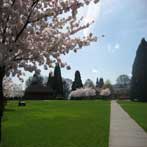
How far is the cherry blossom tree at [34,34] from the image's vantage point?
10102 mm

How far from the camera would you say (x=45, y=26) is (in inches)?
440

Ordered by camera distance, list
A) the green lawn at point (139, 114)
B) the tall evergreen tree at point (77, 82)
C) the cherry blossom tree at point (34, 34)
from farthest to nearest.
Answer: the tall evergreen tree at point (77, 82) < the green lawn at point (139, 114) < the cherry blossom tree at point (34, 34)

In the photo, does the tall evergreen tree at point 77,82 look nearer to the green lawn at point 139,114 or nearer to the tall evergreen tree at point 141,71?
the tall evergreen tree at point 141,71

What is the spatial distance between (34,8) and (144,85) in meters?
73.6

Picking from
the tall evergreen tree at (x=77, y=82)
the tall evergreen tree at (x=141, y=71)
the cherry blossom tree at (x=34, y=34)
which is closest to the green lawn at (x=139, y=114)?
the cherry blossom tree at (x=34, y=34)

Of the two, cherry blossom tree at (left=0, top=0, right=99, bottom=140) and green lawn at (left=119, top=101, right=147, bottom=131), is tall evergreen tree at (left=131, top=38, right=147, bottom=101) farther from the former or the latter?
cherry blossom tree at (left=0, top=0, right=99, bottom=140)

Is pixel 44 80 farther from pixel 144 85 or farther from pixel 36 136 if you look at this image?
pixel 36 136

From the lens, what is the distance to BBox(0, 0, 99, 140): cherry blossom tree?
10102mm

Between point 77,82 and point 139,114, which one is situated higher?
point 77,82

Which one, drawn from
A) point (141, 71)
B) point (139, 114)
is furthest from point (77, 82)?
point (139, 114)

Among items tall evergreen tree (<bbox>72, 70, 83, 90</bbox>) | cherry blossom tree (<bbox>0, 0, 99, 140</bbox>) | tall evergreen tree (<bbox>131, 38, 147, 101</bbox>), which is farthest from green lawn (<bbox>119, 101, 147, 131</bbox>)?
tall evergreen tree (<bbox>72, 70, 83, 90</bbox>)

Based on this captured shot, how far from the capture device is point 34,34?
1110 centimetres

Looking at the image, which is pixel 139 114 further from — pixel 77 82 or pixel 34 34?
pixel 77 82

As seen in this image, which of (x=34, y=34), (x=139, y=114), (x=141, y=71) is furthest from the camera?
(x=141, y=71)
